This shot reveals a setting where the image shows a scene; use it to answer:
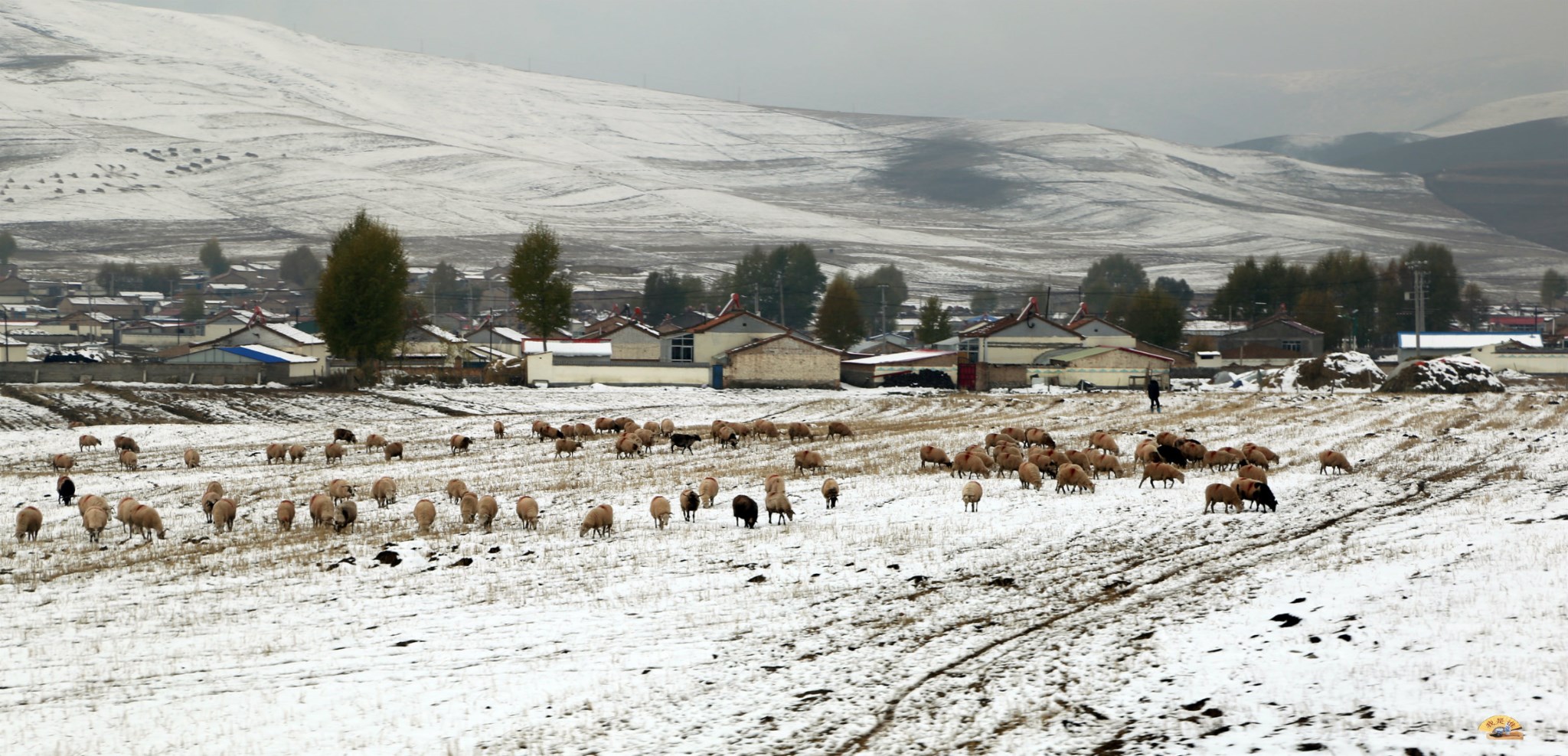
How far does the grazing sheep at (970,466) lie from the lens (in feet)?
101

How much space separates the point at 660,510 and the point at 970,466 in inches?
377

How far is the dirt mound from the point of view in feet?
254

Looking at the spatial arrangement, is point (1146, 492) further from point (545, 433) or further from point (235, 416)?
point (235, 416)

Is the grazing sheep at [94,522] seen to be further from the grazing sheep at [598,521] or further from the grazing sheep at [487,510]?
the grazing sheep at [598,521]

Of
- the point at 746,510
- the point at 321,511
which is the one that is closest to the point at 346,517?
the point at 321,511

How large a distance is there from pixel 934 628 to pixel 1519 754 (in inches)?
252

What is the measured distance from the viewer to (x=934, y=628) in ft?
49.4

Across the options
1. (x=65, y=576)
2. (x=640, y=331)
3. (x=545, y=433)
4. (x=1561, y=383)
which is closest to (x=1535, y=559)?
(x=65, y=576)

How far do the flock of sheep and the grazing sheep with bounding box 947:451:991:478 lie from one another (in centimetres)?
3

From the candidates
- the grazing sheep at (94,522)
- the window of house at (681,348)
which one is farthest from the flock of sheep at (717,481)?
the window of house at (681,348)

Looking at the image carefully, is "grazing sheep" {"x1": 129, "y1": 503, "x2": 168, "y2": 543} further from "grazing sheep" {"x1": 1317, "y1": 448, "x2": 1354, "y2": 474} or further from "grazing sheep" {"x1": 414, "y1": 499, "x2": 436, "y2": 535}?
"grazing sheep" {"x1": 1317, "y1": 448, "x2": 1354, "y2": 474}

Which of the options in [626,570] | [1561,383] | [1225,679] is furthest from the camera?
[1561,383]

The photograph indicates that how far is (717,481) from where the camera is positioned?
29.8 metres

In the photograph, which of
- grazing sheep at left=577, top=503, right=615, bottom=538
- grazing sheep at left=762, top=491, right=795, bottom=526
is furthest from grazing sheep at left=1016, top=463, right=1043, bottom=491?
grazing sheep at left=577, top=503, right=615, bottom=538
